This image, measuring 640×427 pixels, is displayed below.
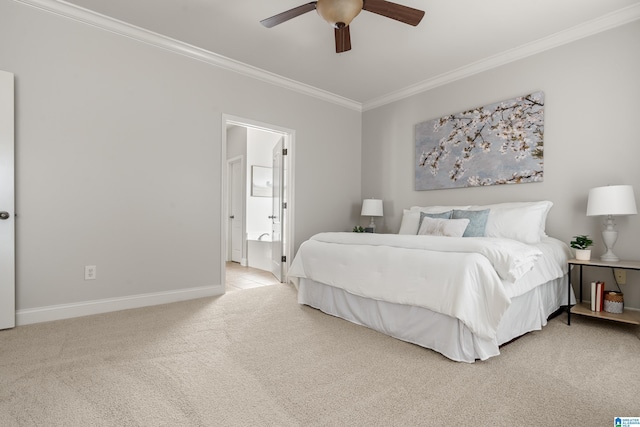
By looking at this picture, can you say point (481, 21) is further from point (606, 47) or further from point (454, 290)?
point (454, 290)

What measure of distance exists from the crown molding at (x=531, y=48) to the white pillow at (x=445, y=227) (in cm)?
184

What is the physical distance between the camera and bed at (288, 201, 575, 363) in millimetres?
2002

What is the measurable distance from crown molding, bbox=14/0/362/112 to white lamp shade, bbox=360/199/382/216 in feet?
5.25

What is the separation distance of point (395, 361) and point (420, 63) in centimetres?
325

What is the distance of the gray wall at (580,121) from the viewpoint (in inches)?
112

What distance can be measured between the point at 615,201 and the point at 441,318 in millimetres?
1768

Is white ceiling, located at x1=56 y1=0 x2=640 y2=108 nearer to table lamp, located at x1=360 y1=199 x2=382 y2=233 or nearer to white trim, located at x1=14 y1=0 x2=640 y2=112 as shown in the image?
white trim, located at x1=14 y1=0 x2=640 y2=112

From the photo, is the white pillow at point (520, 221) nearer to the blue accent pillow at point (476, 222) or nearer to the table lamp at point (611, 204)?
the blue accent pillow at point (476, 222)

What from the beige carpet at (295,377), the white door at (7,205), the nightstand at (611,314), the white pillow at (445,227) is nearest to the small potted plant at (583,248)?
the nightstand at (611,314)

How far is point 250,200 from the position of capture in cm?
608

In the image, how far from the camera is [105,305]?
3035 mm

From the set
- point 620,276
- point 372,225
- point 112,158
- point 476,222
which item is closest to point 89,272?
point 112,158

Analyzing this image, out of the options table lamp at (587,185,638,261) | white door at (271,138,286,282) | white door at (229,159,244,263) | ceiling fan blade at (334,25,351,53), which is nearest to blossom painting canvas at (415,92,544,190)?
Answer: table lamp at (587,185,638,261)

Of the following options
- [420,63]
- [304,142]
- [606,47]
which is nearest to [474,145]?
[420,63]
